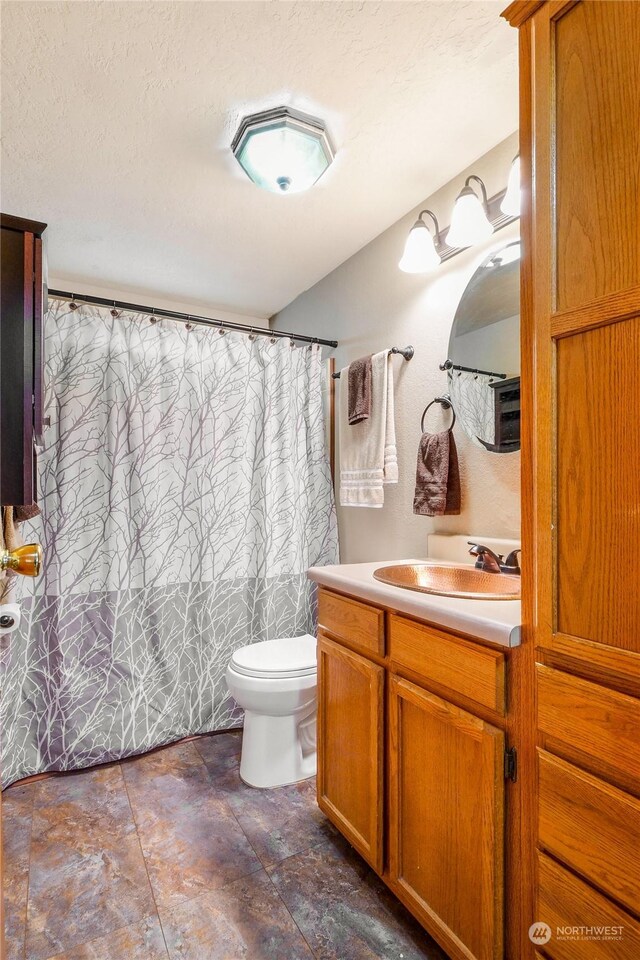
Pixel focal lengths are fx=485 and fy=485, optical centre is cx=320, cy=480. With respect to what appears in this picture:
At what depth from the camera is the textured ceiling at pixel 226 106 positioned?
48.8 inches

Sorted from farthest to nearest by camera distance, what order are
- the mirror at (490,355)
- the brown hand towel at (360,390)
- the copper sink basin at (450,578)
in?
the brown hand towel at (360,390) → the mirror at (490,355) → the copper sink basin at (450,578)

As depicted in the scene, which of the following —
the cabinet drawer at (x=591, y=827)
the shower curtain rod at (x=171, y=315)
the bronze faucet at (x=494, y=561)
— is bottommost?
the cabinet drawer at (x=591, y=827)

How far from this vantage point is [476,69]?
136cm

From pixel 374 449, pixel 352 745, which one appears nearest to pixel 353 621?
pixel 352 745

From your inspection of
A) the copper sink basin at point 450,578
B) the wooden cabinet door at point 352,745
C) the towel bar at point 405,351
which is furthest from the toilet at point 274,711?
the towel bar at point 405,351

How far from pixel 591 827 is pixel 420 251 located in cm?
176

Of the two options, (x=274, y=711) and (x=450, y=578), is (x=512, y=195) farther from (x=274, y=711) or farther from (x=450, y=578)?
(x=274, y=711)

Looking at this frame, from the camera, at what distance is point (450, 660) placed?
1091mm

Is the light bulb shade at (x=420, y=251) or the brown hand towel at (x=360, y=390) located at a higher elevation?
the light bulb shade at (x=420, y=251)

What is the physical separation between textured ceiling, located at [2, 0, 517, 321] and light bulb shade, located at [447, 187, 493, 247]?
21 centimetres

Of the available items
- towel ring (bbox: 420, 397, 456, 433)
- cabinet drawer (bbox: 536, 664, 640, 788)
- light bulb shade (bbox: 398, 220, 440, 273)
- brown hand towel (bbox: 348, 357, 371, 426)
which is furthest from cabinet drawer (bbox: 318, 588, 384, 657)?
light bulb shade (bbox: 398, 220, 440, 273)

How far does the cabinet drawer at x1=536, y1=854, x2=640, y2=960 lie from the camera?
2.50ft

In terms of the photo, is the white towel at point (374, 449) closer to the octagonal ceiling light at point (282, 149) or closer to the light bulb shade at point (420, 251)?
the light bulb shade at point (420, 251)

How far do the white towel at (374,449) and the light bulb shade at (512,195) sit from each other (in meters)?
0.70
